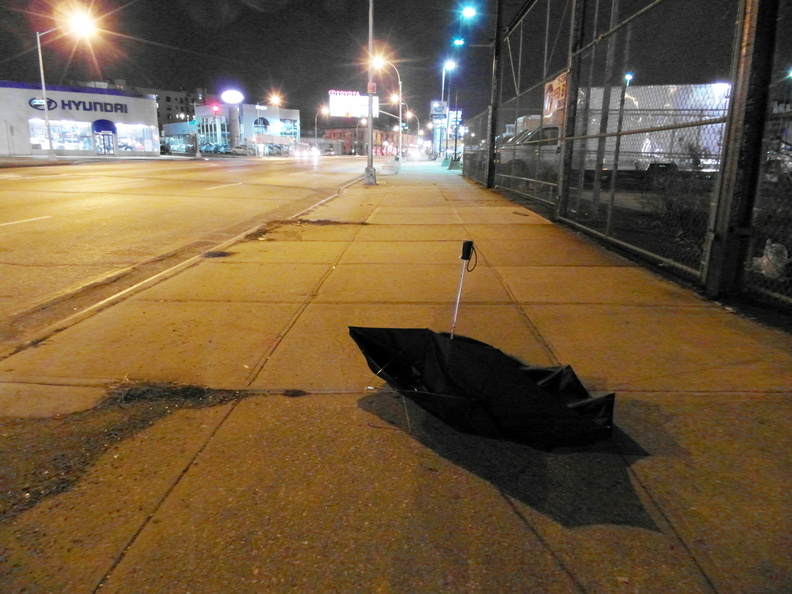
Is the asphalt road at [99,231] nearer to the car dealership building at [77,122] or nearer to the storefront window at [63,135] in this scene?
the car dealership building at [77,122]

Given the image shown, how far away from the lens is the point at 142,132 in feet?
220

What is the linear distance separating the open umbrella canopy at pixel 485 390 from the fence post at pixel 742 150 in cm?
336

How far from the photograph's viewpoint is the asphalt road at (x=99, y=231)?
6383mm

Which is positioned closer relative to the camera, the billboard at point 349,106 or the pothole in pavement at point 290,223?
the pothole in pavement at point 290,223

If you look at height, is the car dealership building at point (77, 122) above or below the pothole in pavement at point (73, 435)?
above

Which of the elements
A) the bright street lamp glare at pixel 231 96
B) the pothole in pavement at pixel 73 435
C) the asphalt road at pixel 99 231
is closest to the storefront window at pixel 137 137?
the bright street lamp glare at pixel 231 96

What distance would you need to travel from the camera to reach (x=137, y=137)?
218ft

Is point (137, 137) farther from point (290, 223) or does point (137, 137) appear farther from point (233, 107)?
point (290, 223)

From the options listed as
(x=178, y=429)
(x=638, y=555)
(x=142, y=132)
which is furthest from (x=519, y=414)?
(x=142, y=132)

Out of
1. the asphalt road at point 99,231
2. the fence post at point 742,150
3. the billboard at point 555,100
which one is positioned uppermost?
the billboard at point 555,100

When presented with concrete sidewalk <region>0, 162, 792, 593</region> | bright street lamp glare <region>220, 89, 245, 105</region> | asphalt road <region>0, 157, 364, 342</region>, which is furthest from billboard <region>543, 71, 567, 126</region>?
bright street lamp glare <region>220, 89, 245, 105</region>

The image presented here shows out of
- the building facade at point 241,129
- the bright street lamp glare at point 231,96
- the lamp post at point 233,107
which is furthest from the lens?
the bright street lamp glare at point 231,96

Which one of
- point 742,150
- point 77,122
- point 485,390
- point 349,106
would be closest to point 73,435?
point 485,390

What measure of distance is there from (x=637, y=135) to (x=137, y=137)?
6203 cm
